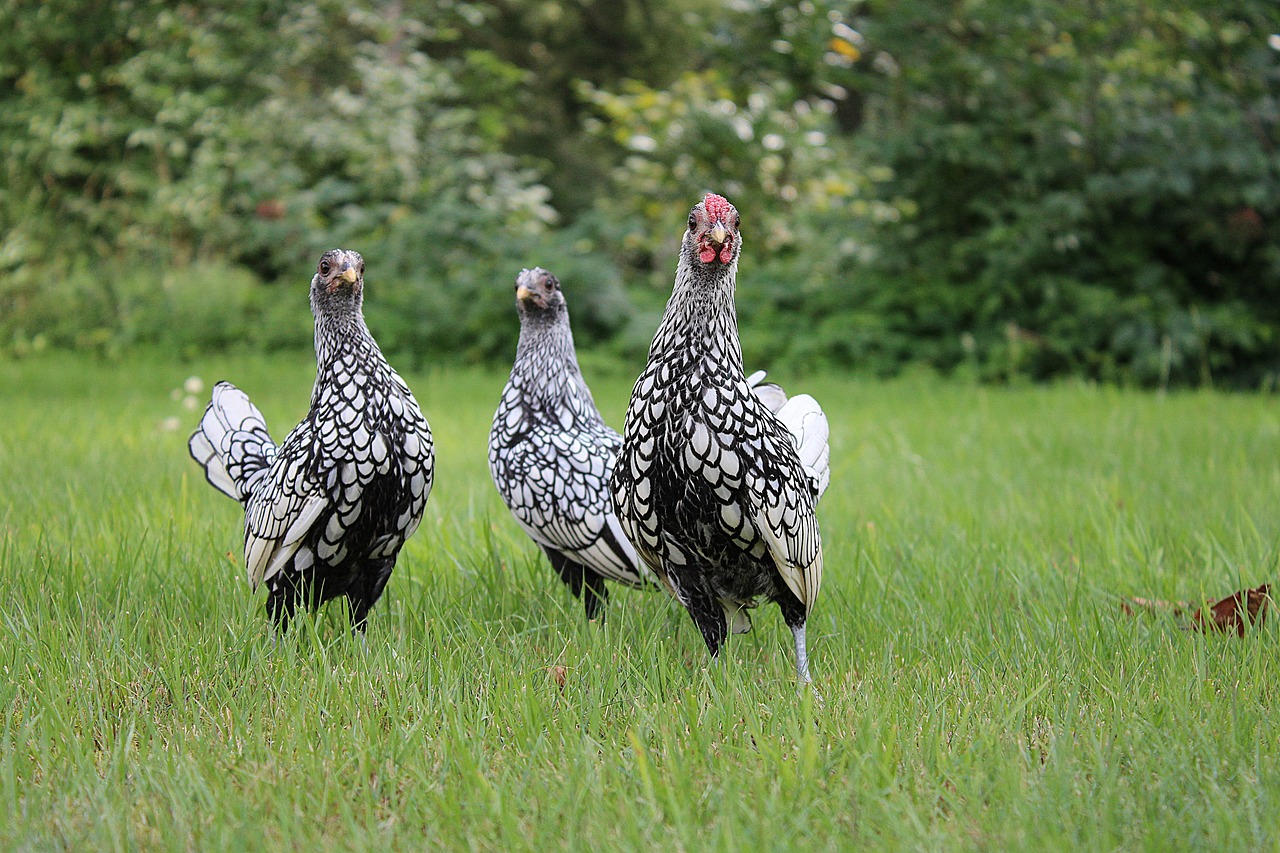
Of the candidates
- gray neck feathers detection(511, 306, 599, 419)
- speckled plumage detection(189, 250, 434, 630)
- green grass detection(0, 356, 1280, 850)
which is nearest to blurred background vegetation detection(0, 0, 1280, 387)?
green grass detection(0, 356, 1280, 850)

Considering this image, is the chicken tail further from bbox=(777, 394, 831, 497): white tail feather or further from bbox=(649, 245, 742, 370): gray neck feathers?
bbox=(649, 245, 742, 370): gray neck feathers

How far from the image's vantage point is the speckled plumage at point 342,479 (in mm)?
2562

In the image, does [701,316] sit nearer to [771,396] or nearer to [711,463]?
[711,463]

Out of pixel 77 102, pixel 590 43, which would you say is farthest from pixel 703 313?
pixel 590 43

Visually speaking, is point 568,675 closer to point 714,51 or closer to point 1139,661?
point 1139,661

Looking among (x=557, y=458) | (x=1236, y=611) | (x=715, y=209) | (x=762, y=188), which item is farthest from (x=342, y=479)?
(x=762, y=188)

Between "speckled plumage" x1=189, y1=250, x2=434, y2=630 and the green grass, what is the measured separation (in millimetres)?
135

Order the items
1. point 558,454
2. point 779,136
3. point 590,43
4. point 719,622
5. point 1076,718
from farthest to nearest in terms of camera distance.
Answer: point 590,43 < point 779,136 < point 558,454 < point 719,622 < point 1076,718

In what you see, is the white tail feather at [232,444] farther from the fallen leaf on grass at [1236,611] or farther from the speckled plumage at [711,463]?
the fallen leaf on grass at [1236,611]

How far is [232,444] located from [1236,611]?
285 centimetres

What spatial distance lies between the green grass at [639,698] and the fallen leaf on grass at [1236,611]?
9cm

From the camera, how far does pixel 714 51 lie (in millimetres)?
9656

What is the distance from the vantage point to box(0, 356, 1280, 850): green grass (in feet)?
5.99

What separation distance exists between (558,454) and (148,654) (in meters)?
1.23
